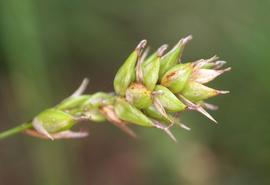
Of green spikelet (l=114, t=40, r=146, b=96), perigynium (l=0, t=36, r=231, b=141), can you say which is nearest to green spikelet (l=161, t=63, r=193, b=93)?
perigynium (l=0, t=36, r=231, b=141)

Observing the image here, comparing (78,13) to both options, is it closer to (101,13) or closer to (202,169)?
(101,13)

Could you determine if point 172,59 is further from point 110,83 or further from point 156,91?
point 110,83

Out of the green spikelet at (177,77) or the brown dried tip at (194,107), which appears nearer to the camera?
the brown dried tip at (194,107)

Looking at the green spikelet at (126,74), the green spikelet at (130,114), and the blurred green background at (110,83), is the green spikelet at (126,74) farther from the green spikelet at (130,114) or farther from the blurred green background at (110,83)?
the blurred green background at (110,83)

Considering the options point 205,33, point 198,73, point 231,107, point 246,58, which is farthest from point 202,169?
point 198,73

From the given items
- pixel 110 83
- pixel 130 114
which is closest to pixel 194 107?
pixel 130 114

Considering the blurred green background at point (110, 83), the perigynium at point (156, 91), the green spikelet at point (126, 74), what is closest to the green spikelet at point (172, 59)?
the perigynium at point (156, 91)

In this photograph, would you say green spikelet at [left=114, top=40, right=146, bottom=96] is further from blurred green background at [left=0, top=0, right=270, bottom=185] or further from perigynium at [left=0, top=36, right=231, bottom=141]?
blurred green background at [left=0, top=0, right=270, bottom=185]

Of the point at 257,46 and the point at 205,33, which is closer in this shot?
the point at 257,46
